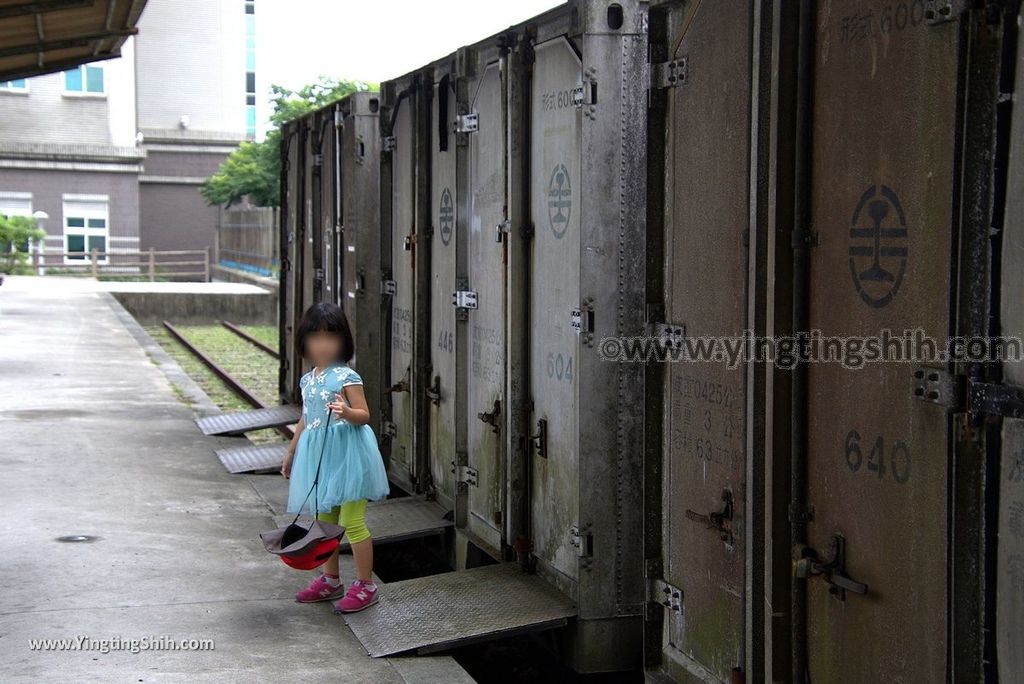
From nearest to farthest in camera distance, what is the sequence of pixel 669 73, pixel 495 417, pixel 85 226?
1. pixel 669 73
2. pixel 495 417
3. pixel 85 226

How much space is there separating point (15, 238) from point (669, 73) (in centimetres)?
3477

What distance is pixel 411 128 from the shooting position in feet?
25.9

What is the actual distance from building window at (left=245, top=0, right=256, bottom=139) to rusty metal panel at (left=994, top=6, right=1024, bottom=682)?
65672mm

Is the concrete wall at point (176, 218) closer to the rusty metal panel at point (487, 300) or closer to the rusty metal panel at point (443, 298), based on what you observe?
the rusty metal panel at point (443, 298)

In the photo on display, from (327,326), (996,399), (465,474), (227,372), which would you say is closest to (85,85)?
(227,372)

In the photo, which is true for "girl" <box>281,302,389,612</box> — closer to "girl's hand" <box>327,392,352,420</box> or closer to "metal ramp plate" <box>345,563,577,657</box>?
"girl's hand" <box>327,392,352,420</box>

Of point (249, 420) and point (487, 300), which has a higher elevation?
point (487, 300)

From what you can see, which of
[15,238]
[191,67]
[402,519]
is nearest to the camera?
[402,519]

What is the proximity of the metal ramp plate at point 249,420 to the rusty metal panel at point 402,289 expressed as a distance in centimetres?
260

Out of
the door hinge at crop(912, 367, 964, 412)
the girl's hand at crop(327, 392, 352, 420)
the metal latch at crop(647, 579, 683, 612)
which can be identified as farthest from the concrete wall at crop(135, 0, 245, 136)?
the door hinge at crop(912, 367, 964, 412)

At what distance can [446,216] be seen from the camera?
7.28m

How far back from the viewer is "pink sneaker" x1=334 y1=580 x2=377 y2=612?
571 centimetres

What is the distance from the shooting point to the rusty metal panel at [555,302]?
5234 millimetres

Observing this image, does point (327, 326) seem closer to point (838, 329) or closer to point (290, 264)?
point (838, 329)
